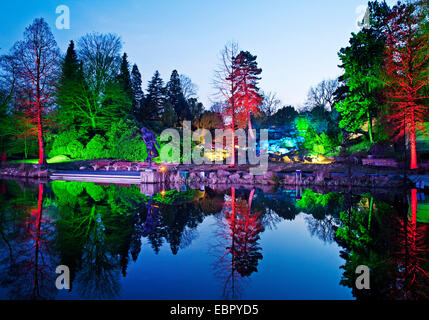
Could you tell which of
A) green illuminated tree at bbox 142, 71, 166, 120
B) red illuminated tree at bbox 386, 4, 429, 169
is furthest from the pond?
green illuminated tree at bbox 142, 71, 166, 120

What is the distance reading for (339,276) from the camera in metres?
3.57

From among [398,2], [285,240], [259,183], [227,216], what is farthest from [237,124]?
[285,240]

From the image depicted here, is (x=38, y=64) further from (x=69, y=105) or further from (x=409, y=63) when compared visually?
(x=409, y=63)

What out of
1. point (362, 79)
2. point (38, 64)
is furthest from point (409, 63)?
point (38, 64)

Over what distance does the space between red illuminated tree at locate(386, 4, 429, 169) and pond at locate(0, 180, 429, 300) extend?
947 cm

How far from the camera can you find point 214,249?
4605 mm

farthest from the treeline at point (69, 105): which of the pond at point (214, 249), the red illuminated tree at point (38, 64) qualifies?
the pond at point (214, 249)

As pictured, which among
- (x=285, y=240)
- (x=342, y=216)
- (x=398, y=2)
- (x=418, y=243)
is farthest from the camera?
(x=398, y=2)

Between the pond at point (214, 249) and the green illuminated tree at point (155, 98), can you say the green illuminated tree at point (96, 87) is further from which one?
the pond at point (214, 249)

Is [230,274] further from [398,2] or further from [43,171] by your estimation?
[398,2]

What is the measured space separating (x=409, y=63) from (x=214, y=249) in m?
17.2

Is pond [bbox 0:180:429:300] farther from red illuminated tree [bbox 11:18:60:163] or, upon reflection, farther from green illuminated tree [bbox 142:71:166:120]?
green illuminated tree [bbox 142:71:166:120]

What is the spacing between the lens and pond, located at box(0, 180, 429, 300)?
3176 millimetres

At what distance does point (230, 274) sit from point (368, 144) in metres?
23.1
